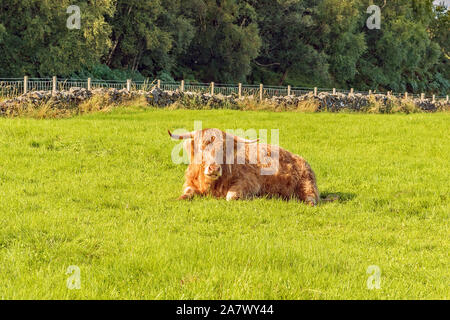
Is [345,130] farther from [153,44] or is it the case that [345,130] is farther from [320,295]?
[153,44]

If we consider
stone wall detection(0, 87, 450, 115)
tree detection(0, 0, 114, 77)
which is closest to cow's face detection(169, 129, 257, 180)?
stone wall detection(0, 87, 450, 115)

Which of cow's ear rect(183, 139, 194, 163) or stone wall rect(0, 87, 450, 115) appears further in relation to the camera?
stone wall rect(0, 87, 450, 115)

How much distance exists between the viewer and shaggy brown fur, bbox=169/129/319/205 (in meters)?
7.67

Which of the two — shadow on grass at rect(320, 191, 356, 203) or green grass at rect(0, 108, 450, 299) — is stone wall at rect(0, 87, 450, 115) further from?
shadow on grass at rect(320, 191, 356, 203)

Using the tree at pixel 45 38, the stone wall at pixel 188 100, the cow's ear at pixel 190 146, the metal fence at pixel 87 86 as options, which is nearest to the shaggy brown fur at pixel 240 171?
the cow's ear at pixel 190 146

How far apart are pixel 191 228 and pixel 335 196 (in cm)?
351

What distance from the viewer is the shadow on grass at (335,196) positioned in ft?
28.1

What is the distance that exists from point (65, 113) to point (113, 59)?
2918 cm

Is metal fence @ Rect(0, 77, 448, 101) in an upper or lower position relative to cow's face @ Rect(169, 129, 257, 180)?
upper

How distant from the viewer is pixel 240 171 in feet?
26.5

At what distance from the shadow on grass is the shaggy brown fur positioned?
29 cm

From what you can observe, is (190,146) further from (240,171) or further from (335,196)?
(335,196)

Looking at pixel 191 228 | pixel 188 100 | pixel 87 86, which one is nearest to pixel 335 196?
pixel 191 228

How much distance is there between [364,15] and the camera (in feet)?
227
